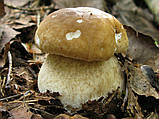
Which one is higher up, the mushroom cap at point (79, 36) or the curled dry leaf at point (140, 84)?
the mushroom cap at point (79, 36)

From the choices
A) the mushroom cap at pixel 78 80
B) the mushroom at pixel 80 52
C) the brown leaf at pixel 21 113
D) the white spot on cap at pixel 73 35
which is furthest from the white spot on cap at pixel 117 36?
the brown leaf at pixel 21 113

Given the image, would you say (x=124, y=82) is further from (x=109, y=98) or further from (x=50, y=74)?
(x=50, y=74)

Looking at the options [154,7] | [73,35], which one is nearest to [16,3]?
[73,35]

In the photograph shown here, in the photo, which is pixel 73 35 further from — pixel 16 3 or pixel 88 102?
pixel 16 3

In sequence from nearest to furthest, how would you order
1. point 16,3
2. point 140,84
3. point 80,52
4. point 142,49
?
point 80,52, point 140,84, point 142,49, point 16,3

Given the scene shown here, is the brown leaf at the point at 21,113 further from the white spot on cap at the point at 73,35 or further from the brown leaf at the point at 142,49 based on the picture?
the brown leaf at the point at 142,49

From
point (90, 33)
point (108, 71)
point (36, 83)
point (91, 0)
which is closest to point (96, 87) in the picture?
point (108, 71)

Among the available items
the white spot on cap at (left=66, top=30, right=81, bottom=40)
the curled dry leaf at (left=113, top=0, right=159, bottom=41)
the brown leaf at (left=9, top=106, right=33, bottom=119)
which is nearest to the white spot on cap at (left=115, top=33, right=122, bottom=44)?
the white spot on cap at (left=66, top=30, right=81, bottom=40)
